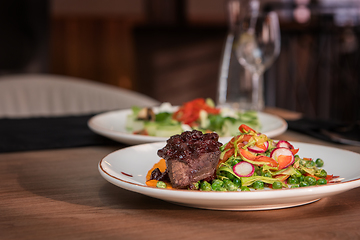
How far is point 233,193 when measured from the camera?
56 centimetres

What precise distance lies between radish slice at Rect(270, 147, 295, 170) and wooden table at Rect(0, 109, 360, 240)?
7 cm

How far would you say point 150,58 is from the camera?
520 centimetres

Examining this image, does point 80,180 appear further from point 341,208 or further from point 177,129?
point 341,208

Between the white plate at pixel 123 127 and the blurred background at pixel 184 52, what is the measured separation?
10.3ft

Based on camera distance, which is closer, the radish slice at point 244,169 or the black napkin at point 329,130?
the radish slice at point 244,169

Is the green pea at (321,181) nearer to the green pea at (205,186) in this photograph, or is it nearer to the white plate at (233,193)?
the white plate at (233,193)

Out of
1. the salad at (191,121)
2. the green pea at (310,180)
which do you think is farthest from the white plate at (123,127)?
the green pea at (310,180)

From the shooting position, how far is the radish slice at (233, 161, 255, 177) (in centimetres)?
65

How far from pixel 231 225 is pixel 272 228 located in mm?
55

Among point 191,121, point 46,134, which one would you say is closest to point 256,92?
point 191,121

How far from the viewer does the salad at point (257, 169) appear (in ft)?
2.12

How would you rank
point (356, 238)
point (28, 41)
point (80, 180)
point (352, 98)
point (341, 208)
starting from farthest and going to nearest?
1. point (352, 98)
2. point (28, 41)
3. point (80, 180)
4. point (341, 208)
5. point (356, 238)

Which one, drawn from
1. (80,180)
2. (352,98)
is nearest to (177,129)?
(80,180)

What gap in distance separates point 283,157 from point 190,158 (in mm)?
155
